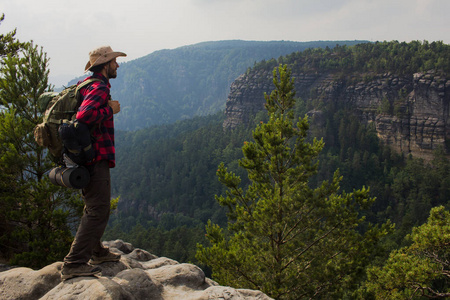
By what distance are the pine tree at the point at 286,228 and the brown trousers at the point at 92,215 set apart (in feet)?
16.5

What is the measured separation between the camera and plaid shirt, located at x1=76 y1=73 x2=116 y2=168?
12.8ft

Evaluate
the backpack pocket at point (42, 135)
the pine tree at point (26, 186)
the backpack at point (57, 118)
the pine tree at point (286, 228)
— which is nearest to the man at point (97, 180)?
the backpack at point (57, 118)

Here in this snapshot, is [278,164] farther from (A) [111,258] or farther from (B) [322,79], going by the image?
(B) [322,79]

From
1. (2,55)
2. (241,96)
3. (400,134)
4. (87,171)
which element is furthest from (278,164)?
(241,96)

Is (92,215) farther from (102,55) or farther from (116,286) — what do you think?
(102,55)

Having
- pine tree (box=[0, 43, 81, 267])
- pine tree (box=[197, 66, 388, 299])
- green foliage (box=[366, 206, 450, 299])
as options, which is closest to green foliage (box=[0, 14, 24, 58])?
pine tree (box=[0, 43, 81, 267])

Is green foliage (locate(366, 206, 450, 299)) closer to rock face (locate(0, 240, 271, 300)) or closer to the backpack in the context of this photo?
Answer: rock face (locate(0, 240, 271, 300))

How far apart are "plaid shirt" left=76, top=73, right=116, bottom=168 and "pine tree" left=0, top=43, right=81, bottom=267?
4.51 meters

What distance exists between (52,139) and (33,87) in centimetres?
531

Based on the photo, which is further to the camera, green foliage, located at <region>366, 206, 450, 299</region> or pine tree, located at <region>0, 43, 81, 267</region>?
green foliage, located at <region>366, 206, 450, 299</region>

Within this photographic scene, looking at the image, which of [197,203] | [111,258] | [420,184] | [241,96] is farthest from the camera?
[241,96]

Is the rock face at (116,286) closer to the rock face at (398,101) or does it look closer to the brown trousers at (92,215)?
the brown trousers at (92,215)

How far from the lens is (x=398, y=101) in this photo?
81812mm

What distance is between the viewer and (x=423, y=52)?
80750 millimetres
